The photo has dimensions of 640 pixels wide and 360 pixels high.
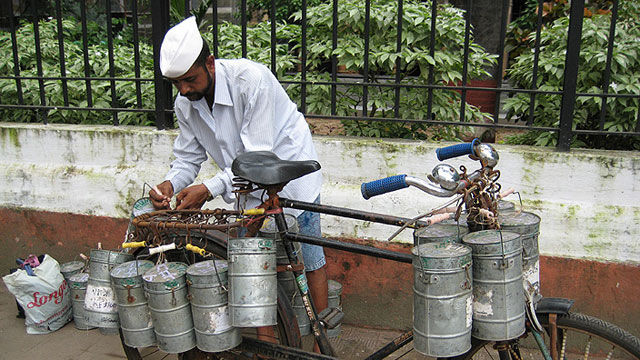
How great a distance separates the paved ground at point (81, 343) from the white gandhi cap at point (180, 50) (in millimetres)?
1831

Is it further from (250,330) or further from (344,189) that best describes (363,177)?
(250,330)

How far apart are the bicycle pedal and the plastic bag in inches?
79.5

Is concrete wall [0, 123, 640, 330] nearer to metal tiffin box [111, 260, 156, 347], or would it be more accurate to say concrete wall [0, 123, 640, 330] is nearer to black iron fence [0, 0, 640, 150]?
black iron fence [0, 0, 640, 150]

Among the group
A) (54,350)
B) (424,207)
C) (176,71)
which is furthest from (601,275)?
(54,350)

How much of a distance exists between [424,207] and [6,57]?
12.3ft

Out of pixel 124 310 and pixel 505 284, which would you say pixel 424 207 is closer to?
pixel 505 284

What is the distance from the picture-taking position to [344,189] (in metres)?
3.56

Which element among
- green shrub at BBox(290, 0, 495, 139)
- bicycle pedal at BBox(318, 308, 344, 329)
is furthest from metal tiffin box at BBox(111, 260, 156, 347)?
green shrub at BBox(290, 0, 495, 139)

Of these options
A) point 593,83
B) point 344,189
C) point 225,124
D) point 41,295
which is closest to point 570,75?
point 593,83

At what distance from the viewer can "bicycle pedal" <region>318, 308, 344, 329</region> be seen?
252 cm

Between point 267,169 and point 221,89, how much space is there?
52 centimetres

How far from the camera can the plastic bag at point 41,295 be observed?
3.49 m

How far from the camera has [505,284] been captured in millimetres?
1854

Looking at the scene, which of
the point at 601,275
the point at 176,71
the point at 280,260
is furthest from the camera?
the point at 601,275
